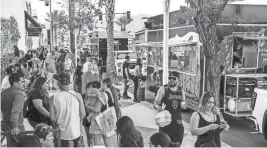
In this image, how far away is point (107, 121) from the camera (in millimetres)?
5168

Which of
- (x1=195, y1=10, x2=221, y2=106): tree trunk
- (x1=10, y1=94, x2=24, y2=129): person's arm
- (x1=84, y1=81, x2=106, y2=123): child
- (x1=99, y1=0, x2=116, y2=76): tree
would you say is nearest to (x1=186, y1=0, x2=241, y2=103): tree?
(x1=195, y1=10, x2=221, y2=106): tree trunk

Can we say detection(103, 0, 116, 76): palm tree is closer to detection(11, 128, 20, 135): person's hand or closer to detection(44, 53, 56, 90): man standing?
detection(44, 53, 56, 90): man standing

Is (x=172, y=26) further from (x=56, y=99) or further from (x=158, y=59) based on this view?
(x=56, y=99)

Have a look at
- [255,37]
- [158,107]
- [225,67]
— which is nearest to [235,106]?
[225,67]

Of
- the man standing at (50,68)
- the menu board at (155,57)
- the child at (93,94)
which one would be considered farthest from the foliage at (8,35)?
the child at (93,94)

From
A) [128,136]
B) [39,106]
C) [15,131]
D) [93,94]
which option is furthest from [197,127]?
[15,131]

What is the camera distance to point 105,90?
19.0 feet

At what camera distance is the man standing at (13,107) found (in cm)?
A: 480

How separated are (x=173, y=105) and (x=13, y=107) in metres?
2.61

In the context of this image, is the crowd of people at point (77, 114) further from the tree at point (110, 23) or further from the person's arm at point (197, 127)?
the tree at point (110, 23)

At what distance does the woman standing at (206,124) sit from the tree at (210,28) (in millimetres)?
2210

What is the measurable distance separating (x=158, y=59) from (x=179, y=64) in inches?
99.7

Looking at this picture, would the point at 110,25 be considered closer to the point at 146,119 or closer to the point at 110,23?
the point at 110,23

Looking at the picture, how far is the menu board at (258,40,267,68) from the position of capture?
9.43 metres
